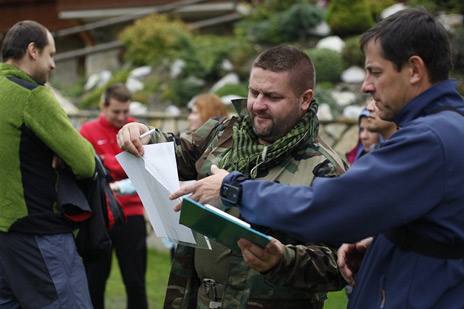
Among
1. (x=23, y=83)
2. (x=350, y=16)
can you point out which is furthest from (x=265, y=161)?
(x=350, y=16)

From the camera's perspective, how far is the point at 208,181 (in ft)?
8.74

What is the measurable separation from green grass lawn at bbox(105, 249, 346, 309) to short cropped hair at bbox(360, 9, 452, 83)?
15.4ft

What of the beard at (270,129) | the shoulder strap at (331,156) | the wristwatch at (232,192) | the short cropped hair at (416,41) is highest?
the short cropped hair at (416,41)

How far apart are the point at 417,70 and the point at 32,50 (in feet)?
8.74

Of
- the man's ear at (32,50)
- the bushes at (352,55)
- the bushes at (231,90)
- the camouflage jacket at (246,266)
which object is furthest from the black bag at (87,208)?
the bushes at (352,55)

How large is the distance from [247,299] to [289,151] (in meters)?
0.67

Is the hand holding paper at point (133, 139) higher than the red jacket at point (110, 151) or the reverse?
higher

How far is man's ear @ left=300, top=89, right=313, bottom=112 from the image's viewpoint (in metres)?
3.39

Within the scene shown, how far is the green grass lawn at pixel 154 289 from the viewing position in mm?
7248

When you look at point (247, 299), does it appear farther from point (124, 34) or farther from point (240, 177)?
point (124, 34)

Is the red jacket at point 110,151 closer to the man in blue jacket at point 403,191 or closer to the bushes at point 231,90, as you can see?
the man in blue jacket at point 403,191

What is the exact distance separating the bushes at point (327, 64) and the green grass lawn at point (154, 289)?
453 centimetres

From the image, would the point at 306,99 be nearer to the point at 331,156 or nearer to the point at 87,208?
the point at 331,156

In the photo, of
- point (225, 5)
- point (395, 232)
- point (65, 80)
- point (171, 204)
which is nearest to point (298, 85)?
point (171, 204)
